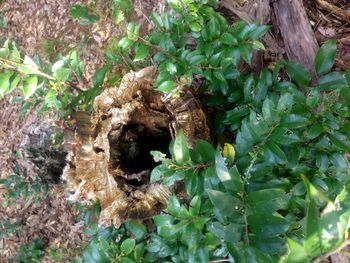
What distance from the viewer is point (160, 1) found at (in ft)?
7.84

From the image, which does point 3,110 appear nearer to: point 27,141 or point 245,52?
point 27,141

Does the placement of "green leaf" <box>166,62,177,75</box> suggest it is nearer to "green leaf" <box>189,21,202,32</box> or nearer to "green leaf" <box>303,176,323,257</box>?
"green leaf" <box>189,21,202,32</box>

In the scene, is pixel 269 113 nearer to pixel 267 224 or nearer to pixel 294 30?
pixel 267 224

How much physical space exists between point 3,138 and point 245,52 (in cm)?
258

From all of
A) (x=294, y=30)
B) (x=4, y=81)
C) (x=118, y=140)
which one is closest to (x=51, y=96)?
(x=4, y=81)

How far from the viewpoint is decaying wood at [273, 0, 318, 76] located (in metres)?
1.84

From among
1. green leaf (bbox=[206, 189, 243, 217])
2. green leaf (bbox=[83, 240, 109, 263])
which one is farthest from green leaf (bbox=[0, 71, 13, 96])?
green leaf (bbox=[206, 189, 243, 217])

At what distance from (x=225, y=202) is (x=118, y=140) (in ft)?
2.61

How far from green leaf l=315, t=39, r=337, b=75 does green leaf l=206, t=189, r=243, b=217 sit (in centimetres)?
75

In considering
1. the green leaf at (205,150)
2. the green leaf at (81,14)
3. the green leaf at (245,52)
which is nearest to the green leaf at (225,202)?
the green leaf at (205,150)

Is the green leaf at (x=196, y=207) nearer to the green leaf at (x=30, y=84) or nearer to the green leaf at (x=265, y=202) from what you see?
the green leaf at (x=265, y=202)

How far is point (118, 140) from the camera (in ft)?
5.28

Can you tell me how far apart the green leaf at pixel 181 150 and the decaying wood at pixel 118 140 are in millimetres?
219

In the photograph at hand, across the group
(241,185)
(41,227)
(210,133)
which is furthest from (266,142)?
(41,227)
